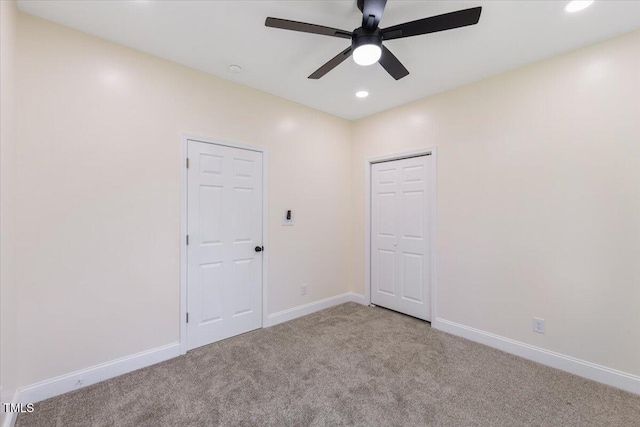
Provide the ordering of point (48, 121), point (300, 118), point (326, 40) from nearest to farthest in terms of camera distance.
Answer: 1. point (48, 121)
2. point (326, 40)
3. point (300, 118)

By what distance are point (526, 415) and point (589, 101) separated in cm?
253

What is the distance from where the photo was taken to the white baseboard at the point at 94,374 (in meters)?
1.98

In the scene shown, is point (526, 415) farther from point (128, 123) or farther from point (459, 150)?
point (128, 123)

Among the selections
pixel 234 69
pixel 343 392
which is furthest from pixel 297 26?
pixel 343 392

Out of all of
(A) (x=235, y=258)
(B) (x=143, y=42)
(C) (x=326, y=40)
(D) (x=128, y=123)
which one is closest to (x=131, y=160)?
(D) (x=128, y=123)

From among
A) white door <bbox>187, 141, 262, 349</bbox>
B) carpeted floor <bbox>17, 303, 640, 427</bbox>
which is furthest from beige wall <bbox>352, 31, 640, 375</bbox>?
white door <bbox>187, 141, 262, 349</bbox>

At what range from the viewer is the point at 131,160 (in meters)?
2.40

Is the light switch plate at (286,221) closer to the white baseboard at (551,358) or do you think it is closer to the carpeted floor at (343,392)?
the carpeted floor at (343,392)

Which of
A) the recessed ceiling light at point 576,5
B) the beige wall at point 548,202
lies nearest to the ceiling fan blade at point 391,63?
the recessed ceiling light at point 576,5

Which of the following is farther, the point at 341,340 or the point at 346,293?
the point at 346,293

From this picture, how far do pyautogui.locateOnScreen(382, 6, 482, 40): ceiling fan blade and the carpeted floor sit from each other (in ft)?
8.27

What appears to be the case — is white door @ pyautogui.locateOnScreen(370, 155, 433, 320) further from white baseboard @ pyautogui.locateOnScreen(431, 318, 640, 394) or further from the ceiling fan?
the ceiling fan

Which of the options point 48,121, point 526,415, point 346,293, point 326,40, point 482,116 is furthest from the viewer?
point 346,293

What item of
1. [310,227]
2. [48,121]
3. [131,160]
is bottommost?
[310,227]
